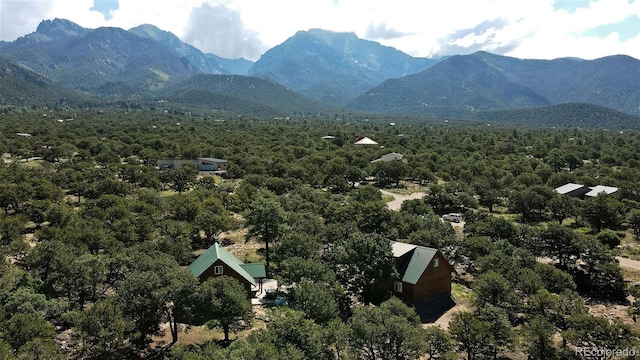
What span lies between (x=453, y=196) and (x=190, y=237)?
38.4m

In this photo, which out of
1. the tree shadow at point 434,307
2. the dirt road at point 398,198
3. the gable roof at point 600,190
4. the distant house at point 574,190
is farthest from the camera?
the dirt road at point 398,198

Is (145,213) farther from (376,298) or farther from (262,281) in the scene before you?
(376,298)

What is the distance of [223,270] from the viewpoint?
95.0 feet

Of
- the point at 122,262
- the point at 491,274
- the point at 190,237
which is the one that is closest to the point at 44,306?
the point at 122,262

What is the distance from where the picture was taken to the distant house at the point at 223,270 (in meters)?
28.8

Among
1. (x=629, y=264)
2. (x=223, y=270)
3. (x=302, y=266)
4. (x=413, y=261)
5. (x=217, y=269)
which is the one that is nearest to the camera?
(x=302, y=266)

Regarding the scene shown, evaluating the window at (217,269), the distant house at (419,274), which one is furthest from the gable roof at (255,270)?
the distant house at (419,274)

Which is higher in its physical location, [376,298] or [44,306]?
[44,306]

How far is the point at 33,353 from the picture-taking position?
1806cm

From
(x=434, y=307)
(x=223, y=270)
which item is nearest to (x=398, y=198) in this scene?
(x=434, y=307)

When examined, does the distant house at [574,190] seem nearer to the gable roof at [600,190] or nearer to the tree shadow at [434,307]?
the gable roof at [600,190]

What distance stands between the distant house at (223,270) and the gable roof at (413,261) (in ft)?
35.2

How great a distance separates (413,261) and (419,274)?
1.43 m

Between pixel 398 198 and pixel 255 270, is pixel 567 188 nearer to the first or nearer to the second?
pixel 398 198
